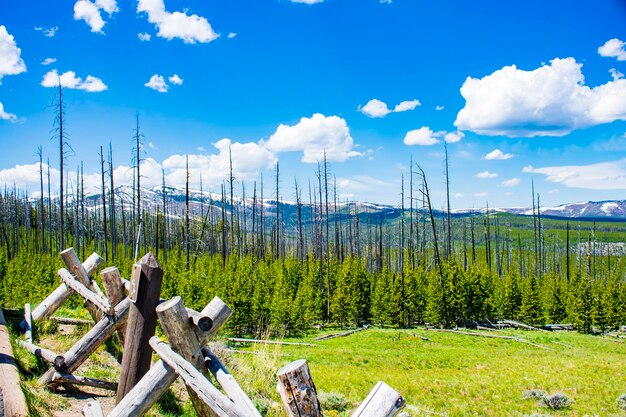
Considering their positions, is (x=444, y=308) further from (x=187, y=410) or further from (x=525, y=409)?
(x=187, y=410)

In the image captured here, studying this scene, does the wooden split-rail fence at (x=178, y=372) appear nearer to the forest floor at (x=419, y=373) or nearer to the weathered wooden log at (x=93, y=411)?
the weathered wooden log at (x=93, y=411)

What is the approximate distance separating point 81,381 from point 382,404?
4.77 meters

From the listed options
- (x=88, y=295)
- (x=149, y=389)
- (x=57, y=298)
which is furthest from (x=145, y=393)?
(x=57, y=298)

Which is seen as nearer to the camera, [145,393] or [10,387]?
[145,393]

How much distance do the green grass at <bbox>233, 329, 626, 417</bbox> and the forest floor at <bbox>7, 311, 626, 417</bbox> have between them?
3 centimetres

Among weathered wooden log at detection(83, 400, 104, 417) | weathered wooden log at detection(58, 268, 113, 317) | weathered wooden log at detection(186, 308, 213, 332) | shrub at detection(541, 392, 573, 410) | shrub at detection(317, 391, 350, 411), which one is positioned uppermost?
weathered wooden log at detection(186, 308, 213, 332)

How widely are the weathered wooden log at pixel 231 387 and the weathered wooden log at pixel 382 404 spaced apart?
37.5 inches

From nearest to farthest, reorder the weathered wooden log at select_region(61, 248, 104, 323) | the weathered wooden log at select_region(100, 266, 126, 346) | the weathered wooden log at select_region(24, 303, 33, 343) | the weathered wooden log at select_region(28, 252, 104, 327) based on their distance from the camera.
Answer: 1. the weathered wooden log at select_region(100, 266, 126, 346)
2. the weathered wooden log at select_region(61, 248, 104, 323)
3. the weathered wooden log at select_region(24, 303, 33, 343)
4. the weathered wooden log at select_region(28, 252, 104, 327)

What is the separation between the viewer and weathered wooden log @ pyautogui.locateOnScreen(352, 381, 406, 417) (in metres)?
2.75

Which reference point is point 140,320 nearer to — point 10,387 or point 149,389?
point 149,389

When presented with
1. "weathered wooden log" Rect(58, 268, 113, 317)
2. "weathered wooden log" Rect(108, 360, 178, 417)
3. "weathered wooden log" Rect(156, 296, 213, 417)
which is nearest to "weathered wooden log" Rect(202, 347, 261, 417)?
"weathered wooden log" Rect(156, 296, 213, 417)

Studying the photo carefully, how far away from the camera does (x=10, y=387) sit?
439cm

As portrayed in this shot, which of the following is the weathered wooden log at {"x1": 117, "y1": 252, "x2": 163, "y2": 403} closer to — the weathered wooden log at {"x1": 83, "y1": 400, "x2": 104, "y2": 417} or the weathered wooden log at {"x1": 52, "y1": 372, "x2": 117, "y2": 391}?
the weathered wooden log at {"x1": 83, "y1": 400, "x2": 104, "y2": 417}

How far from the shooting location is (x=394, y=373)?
47.9ft
